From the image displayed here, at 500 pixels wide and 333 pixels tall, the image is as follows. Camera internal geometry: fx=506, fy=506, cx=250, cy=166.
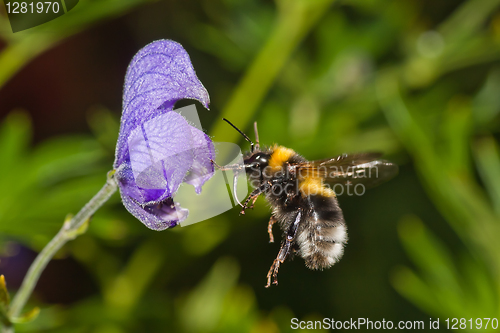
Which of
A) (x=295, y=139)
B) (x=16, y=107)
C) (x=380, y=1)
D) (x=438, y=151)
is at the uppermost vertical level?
(x=380, y=1)

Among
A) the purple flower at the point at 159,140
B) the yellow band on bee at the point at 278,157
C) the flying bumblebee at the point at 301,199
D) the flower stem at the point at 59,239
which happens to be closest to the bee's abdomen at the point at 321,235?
the flying bumblebee at the point at 301,199

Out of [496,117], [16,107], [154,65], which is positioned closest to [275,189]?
[154,65]

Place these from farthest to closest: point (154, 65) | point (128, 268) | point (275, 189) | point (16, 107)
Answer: point (16, 107)
point (128, 268)
point (275, 189)
point (154, 65)

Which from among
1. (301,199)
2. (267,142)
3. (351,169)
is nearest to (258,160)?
(301,199)

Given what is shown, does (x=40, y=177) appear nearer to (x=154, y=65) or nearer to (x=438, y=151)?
(x=154, y=65)

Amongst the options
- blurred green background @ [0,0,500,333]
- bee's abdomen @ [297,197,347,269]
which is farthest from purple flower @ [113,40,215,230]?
blurred green background @ [0,0,500,333]

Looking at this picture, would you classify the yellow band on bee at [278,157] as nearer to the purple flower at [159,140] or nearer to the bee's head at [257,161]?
the bee's head at [257,161]
